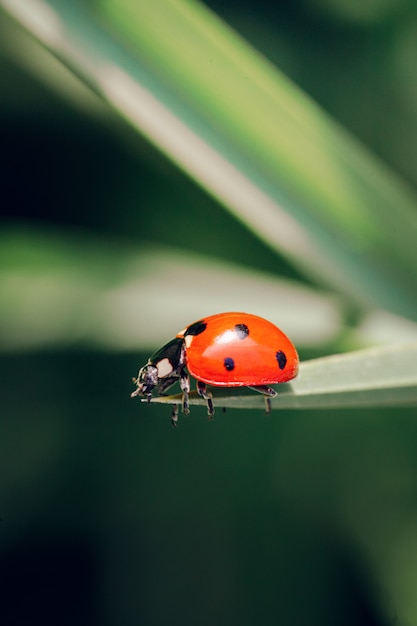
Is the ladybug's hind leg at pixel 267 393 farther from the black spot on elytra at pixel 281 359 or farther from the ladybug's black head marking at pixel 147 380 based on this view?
the ladybug's black head marking at pixel 147 380

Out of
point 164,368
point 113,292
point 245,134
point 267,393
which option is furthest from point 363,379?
point 113,292

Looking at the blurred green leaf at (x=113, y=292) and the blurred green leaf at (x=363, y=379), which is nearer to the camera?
the blurred green leaf at (x=363, y=379)

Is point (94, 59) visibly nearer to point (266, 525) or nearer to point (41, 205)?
point (41, 205)

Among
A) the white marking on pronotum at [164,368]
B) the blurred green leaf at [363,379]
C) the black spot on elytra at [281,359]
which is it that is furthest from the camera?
the white marking on pronotum at [164,368]

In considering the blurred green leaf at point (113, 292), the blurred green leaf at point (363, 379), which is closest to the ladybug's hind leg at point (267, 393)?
the blurred green leaf at point (363, 379)

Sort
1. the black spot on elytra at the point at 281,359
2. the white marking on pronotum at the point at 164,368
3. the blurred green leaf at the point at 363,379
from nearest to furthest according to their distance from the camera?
the blurred green leaf at the point at 363,379, the black spot on elytra at the point at 281,359, the white marking on pronotum at the point at 164,368

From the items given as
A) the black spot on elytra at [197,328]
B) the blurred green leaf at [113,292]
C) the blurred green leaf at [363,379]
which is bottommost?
the blurred green leaf at [363,379]

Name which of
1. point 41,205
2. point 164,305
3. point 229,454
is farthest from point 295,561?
point 41,205
